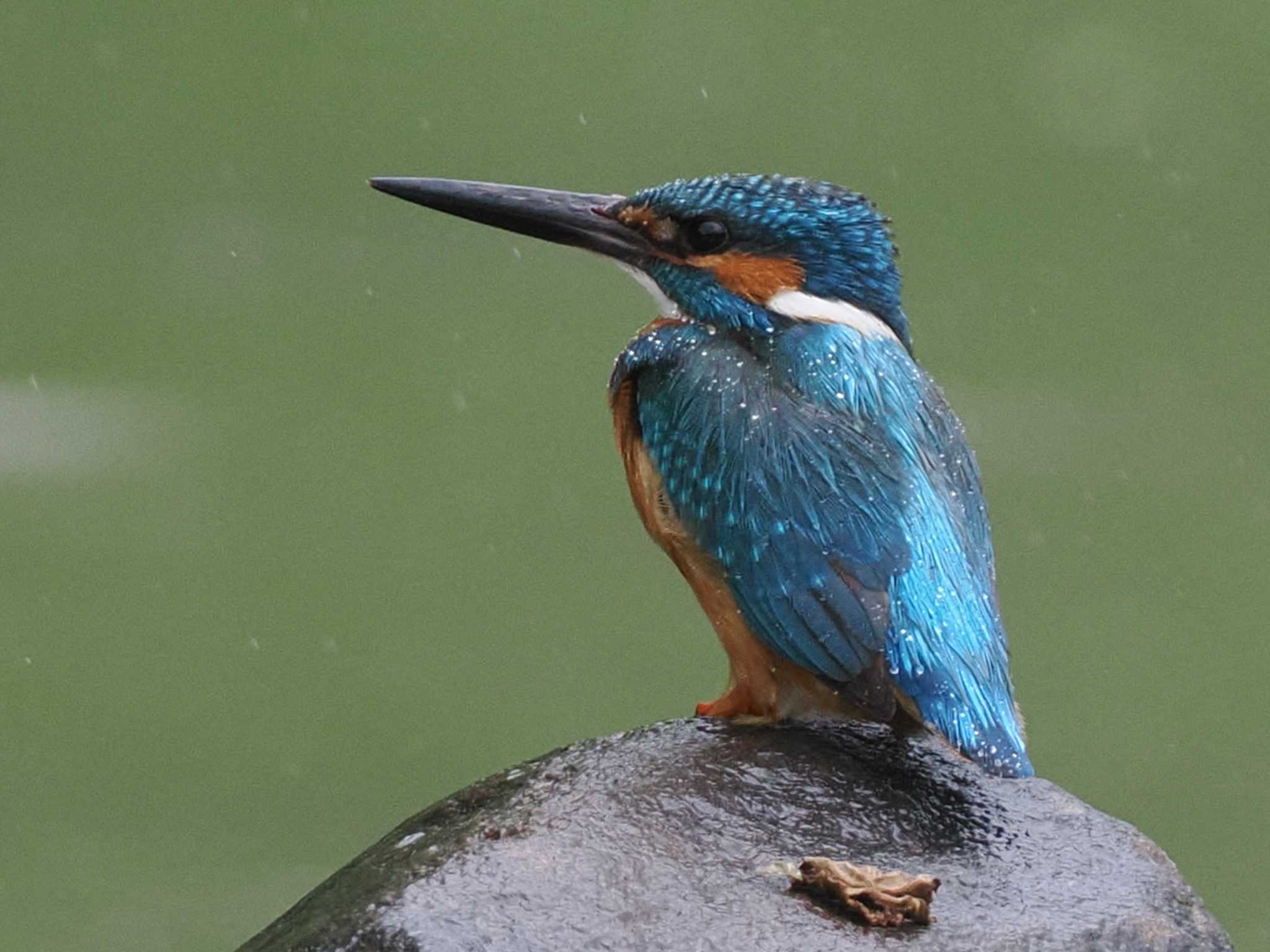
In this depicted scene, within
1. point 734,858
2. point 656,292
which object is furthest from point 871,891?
point 656,292

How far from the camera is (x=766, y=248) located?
2445mm

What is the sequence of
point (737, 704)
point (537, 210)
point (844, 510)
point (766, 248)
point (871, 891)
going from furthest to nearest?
point (537, 210), point (766, 248), point (737, 704), point (844, 510), point (871, 891)

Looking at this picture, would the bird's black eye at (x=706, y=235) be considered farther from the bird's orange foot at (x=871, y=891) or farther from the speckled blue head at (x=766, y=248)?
the bird's orange foot at (x=871, y=891)

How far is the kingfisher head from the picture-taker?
2.44 meters

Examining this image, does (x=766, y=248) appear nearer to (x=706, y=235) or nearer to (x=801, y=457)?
(x=706, y=235)

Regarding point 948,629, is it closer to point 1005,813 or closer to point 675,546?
point 1005,813

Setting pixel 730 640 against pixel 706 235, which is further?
pixel 706 235

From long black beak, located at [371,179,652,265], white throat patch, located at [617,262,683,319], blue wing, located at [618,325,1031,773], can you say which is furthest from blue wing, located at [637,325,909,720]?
long black beak, located at [371,179,652,265]

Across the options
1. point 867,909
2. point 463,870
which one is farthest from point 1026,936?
point 463,870

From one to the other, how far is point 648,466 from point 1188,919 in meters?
0.88

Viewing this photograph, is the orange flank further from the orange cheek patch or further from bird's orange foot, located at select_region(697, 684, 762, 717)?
the orange cheek patch

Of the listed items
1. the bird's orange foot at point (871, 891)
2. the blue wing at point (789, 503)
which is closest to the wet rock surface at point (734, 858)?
the bird's orange foot at point (871, 891)

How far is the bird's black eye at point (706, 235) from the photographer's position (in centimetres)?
247

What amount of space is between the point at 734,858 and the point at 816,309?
2.77ft
